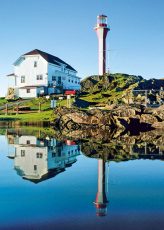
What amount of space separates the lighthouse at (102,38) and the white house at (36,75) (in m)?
11.3

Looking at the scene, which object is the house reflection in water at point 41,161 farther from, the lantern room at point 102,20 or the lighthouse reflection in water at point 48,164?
the lantern room at point 102,20

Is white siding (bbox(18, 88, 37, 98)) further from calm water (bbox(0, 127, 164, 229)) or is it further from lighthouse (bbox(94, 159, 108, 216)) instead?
lighthouse (bbox(94, 159, 108, 216))

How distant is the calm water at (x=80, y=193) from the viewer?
787 centimetres

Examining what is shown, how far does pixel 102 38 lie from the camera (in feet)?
305

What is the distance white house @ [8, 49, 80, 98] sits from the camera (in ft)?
286

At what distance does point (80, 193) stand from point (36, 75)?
265 ft

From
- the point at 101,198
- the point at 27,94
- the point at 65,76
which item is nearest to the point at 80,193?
the point at 101,198

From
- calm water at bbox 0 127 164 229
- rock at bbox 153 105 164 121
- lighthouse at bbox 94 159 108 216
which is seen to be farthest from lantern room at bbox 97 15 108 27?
lighthouse at bbox 94 159 108 216

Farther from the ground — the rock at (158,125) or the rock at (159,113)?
the rock at (159,113)

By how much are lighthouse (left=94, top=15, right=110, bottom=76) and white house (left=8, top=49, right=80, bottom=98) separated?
37.2ft

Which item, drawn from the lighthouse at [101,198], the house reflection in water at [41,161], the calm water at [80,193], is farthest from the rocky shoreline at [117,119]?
the lighthouse at [101,198]

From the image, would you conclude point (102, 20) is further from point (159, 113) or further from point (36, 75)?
point (159, 113)

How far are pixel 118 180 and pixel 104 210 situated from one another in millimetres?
3996

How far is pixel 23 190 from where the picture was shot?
1078cm
